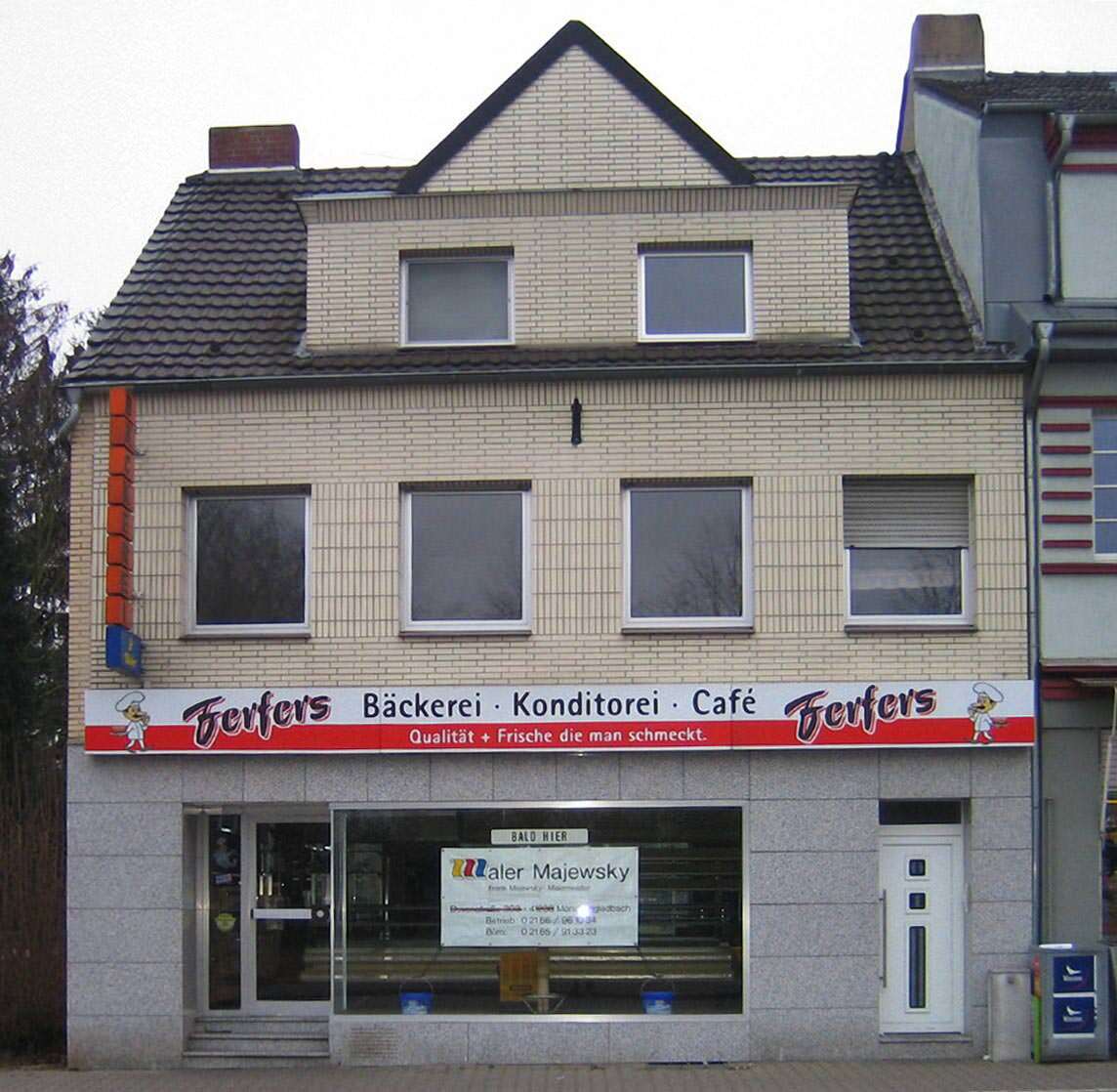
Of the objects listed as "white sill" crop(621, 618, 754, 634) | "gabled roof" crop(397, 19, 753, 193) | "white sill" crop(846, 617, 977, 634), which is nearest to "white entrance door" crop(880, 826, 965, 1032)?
"white sill" crop(846, 617, 977, 634)

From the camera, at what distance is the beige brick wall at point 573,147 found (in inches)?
634

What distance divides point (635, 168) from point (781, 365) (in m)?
2.66

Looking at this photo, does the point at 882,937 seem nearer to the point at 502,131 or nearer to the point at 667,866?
the point at 667,866

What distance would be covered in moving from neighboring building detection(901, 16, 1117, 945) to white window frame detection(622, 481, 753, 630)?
2.58 m

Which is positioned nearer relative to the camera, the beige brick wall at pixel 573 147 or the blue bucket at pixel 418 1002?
the blue bucket at pixel 418 1002

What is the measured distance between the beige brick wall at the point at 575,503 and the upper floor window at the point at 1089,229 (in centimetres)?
135

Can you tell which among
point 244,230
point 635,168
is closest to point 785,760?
point 635,168

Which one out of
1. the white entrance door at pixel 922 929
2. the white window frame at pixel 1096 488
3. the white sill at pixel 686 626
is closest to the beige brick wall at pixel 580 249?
the white window frame at pixel 1096 488

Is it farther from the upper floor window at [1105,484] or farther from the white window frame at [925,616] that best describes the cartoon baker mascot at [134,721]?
the upper floor window at [1105,484]

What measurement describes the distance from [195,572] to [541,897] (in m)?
4.39

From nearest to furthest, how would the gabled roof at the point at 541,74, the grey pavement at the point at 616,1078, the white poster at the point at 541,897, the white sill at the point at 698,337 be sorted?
the grey pavement at the point at 616,1078, the white poster at the point at 541,897, the white sill at the point at 698,337, the gabled roof at the point at 541,74

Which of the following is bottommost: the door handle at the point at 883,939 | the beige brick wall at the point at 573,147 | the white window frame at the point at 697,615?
the door handle at the point at 883,939

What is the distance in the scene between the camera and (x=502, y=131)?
1623 centimetres

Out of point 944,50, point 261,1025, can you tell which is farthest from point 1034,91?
point 261,1025
